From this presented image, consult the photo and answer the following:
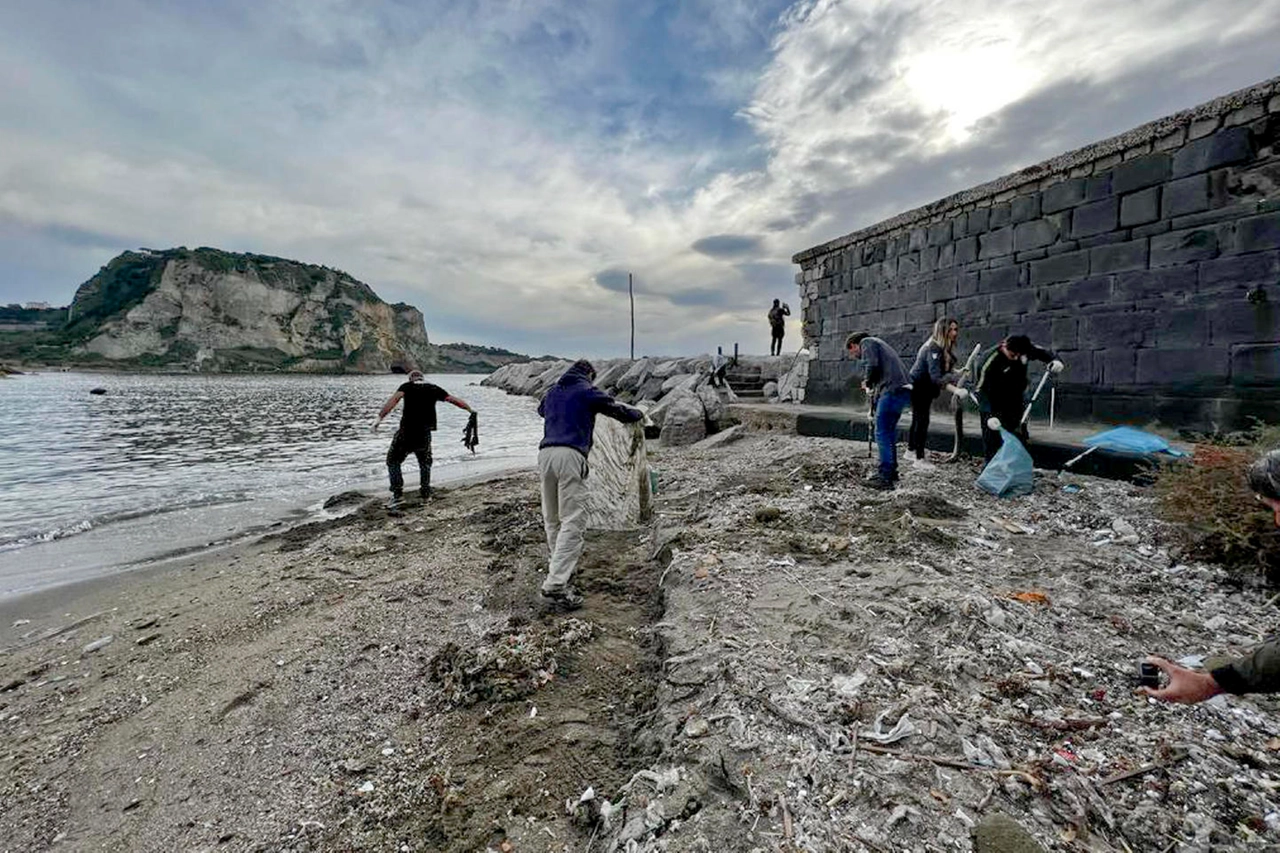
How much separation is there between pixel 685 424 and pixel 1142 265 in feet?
28.0

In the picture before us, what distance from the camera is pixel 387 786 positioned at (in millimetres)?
2625

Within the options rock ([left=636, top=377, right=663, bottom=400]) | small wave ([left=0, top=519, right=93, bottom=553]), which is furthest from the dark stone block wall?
rock ([left=636, top=377, right=663, bottom=400])

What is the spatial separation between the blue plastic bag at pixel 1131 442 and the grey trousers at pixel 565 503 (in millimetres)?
5676

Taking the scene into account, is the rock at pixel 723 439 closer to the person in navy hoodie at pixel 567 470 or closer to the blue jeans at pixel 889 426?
the blue jeans at pixel 889 426

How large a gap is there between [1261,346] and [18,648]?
1254cm

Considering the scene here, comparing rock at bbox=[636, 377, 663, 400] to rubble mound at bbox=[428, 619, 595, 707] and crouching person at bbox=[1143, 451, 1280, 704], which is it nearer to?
rubble mound at bbox=[428, 619, 595, 707]

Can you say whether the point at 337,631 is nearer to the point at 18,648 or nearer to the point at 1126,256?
the point at 18,648

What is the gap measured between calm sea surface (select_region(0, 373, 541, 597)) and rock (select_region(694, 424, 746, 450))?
481cm

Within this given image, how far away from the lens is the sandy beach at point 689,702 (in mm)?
2051

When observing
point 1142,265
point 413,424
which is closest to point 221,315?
point 413,424

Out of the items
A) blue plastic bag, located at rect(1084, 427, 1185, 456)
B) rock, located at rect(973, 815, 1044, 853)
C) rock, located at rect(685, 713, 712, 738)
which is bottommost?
rock, located at rect(685, 713, 712, 738)

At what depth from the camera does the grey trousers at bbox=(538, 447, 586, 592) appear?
4496mm

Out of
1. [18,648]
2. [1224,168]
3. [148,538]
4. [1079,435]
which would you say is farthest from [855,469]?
[148,538]

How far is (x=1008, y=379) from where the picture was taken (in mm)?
5887
